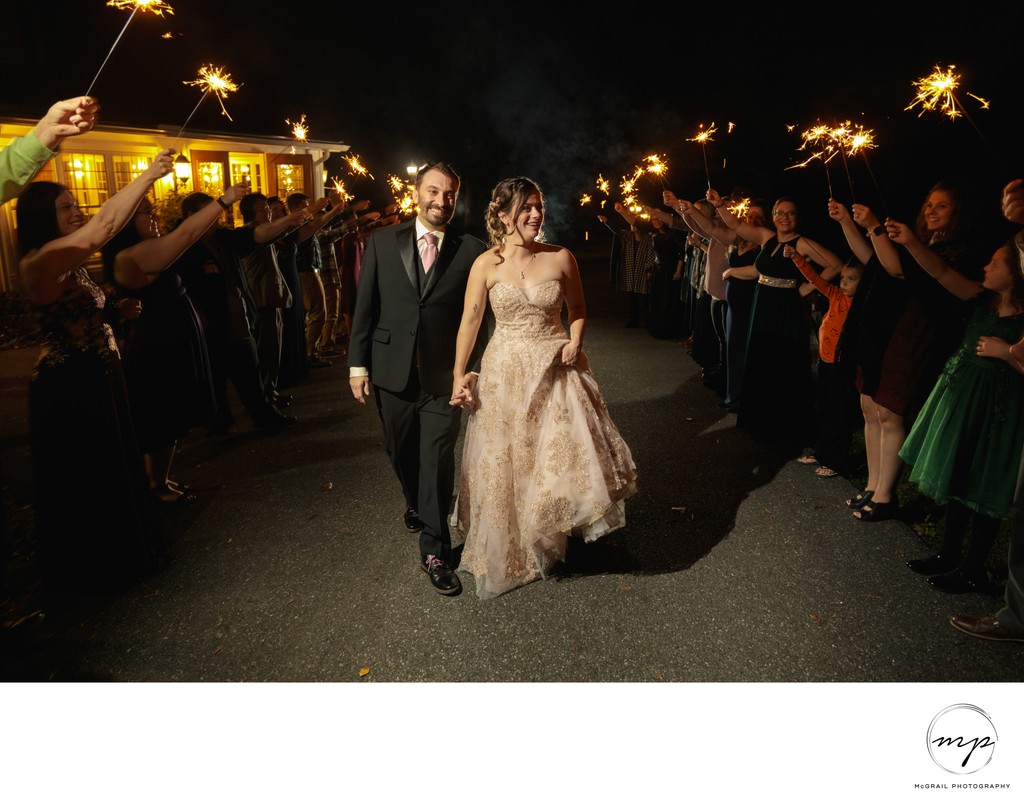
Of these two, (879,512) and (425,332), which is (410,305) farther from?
(879,512)

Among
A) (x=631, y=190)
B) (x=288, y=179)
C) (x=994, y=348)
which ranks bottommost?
(x=994, y=348)

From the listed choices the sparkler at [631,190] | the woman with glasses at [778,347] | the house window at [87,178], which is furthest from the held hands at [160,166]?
the house window at [87,178]

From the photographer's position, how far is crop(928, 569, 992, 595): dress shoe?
3.74 meters

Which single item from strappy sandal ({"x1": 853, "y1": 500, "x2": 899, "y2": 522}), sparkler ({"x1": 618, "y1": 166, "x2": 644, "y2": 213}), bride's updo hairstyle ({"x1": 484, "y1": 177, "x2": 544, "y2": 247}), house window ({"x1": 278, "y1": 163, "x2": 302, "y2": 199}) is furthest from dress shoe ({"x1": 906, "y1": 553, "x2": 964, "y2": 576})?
house window ({"x1": 278, "y1": 163, "x2": 302, "y2": 199})

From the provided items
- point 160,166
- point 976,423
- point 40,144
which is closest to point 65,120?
point 40,144

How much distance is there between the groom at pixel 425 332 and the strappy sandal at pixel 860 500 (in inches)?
118

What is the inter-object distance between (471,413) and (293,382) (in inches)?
220

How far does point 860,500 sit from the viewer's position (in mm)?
4809

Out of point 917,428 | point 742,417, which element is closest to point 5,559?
point 917,428

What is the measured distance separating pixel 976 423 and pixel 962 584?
0.91 m

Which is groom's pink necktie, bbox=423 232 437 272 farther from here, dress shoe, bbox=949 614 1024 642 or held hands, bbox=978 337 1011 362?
dress shoe, bbox=949 614 1024 642

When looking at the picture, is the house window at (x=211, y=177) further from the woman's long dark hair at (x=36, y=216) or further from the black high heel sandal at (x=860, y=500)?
the black high heel sandal at (x=860, y=500)

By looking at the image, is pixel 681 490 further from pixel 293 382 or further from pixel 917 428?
pixel 293 382

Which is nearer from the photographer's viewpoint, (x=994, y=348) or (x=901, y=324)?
(x=994, y=348)
